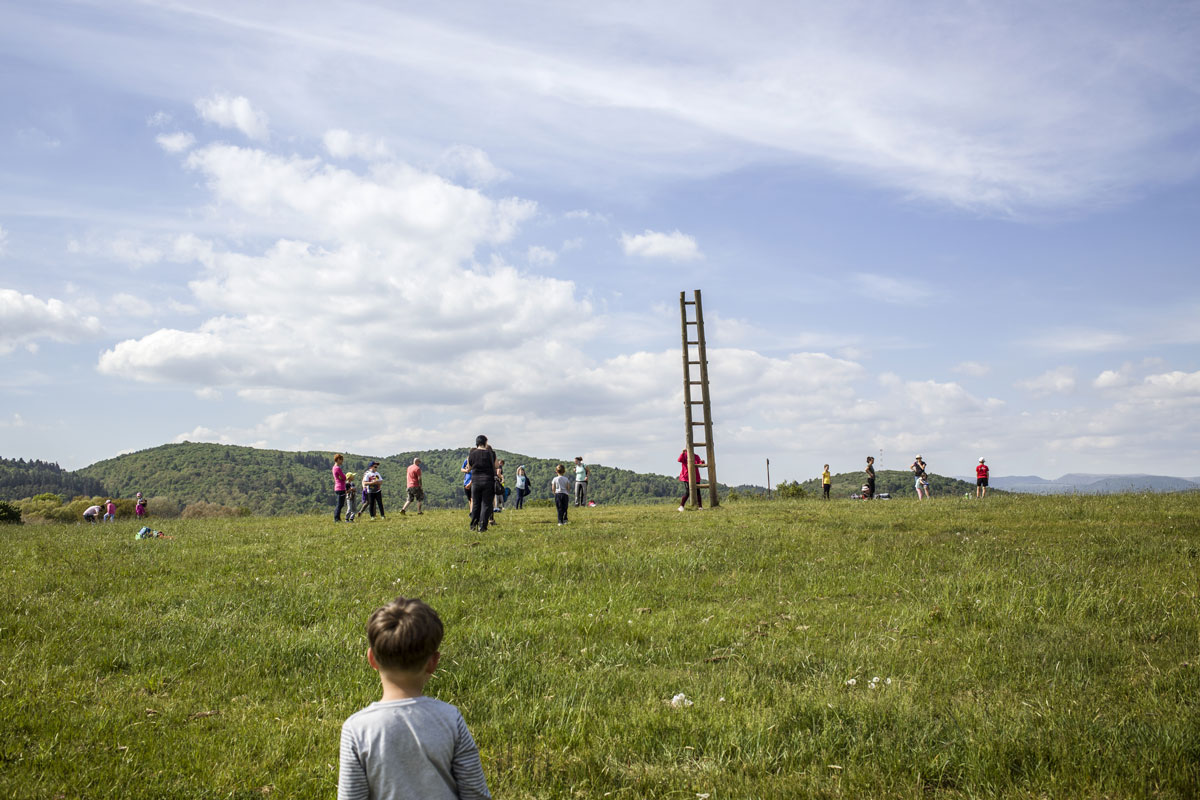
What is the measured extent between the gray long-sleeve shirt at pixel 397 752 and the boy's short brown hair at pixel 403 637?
19 cm

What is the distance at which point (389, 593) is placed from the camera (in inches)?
475

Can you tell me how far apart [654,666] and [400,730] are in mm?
5476

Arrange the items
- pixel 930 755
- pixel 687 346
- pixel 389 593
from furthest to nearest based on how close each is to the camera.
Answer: pixel 687 346 < pixel 389 593 < pixel 930 755

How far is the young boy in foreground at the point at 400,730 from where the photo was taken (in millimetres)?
3201

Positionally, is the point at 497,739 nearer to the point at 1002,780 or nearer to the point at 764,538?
the point at 1002,780

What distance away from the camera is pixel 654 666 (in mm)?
8289

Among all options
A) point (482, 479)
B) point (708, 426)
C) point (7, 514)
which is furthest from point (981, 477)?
point (7, 514)

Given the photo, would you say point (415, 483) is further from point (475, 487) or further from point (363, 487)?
point (475, 487)

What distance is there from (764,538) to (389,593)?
343 inches

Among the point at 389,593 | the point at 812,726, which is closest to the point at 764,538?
the point at 389,593

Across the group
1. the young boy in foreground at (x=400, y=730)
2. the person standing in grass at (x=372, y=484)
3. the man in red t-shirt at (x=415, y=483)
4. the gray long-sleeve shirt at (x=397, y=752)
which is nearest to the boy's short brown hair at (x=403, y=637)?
the young boy in foreground at (x=400, y=730)

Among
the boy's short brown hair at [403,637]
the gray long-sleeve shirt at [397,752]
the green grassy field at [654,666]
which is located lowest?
the green grassy field at [654,666]

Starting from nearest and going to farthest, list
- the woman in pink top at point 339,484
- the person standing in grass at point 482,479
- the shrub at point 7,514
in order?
the person standing in grass at point 482,479
the woman in pink top at point 339,484
the shrub at point 7,514

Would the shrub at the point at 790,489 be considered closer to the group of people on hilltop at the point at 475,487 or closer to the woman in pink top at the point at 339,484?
the group of people on hilltop at the point at 475,487
